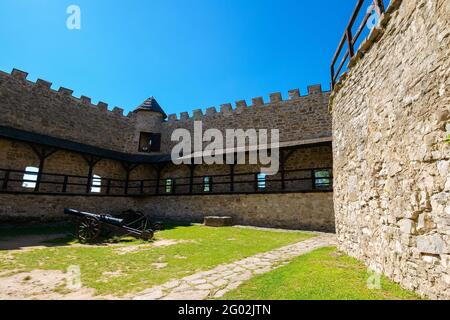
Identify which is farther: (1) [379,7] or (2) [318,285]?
(1) [379,7]

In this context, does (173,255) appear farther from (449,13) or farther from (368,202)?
(449,13)

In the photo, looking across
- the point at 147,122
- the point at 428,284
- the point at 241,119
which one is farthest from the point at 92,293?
the point at 147,122

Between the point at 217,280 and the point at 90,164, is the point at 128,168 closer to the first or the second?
the point at 90,164

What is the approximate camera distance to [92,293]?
322 centimetres

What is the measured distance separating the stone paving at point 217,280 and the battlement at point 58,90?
52.3ft

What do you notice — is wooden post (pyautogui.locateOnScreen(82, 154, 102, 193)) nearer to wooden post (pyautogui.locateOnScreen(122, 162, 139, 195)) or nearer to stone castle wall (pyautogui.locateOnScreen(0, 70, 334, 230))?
stone castle wall (pyautogui.locateOnScreen(0, 70, 334, 230))

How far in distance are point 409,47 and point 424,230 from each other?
232 centimetres

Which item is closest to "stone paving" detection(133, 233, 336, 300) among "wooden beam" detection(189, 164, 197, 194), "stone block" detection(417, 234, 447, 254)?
"stone block" detection(417, 234, 447, 254)

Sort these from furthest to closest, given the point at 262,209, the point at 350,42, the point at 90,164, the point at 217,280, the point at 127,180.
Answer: the point at 127,180 → the point at 90,164 → the point at 262,209 → the point at 350,42 → the point at 217,280

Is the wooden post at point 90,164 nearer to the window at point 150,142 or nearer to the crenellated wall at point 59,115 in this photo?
the crenellated wall at point 59,115

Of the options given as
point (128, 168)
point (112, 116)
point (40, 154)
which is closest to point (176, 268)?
point (40, 154)

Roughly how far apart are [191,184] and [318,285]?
35.7 ft

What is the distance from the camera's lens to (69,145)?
44.8ft

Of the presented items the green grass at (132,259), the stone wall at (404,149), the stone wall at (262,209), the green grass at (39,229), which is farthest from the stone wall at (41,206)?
the stone wall at (404,149)
